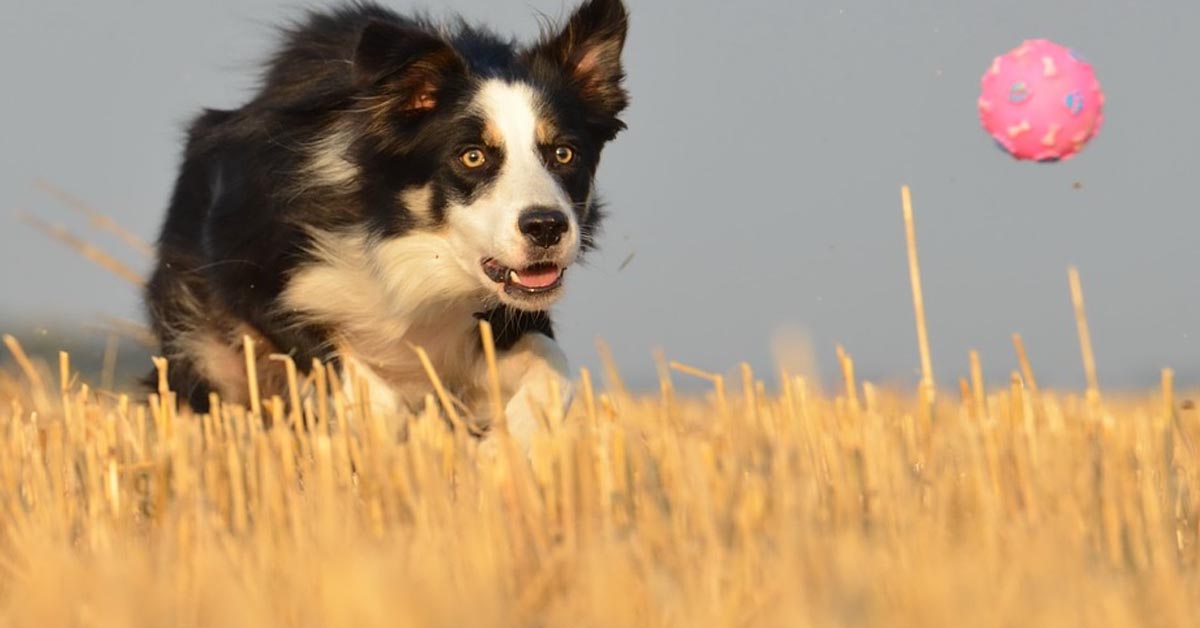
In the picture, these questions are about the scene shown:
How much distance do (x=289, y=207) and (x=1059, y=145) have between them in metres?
2.47

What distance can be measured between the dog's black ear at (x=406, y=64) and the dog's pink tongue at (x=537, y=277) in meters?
0.71

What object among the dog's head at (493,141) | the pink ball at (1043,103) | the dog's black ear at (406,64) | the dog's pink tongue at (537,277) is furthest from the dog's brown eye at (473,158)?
the pink ball at (1043,103)

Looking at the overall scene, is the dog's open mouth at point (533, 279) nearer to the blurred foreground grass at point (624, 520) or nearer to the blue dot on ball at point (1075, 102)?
the blurred foreground grass at point (624, 520)

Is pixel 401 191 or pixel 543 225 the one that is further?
pixel 401 191

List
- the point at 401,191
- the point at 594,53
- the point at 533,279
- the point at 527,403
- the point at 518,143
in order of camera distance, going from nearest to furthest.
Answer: the point at 527,403
the point at 533,279
the point at 518,143
the point at 401,191
the point at 594,53

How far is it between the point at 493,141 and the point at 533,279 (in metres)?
0.46

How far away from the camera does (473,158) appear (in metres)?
5.33

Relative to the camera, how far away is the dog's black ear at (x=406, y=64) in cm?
536

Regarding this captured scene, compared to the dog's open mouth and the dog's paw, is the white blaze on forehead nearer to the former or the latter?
the dog's open mouth

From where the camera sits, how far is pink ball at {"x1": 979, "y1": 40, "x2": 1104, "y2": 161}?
5.39 metres

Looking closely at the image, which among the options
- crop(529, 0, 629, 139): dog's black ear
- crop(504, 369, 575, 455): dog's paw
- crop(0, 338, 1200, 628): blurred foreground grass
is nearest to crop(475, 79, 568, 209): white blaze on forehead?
crop(529, 0, 629, 139): dog's black ear

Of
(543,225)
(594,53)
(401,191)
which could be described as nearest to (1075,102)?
(594,53)

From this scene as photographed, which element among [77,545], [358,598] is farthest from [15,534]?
[358,598]

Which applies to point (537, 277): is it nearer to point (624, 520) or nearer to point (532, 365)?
point (532, 365)
